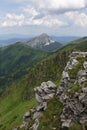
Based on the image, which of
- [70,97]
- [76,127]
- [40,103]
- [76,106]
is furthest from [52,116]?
[40,103]

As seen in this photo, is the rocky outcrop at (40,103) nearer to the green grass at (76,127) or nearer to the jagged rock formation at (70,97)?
the jagged rock formation at (70,97)

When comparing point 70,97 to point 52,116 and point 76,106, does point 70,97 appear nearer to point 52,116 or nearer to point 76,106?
point 76,106

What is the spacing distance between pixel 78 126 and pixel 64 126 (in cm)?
402

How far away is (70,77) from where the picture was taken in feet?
282

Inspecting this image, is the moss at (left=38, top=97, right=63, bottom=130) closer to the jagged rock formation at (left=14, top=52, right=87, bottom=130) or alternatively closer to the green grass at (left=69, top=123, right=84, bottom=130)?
the jagged rock formation at (left=14, top=52, right=87, bottom=130)

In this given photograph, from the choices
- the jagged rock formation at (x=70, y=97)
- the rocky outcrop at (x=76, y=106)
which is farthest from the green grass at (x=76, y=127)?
the rocky outcrop at (x=76, y=106)

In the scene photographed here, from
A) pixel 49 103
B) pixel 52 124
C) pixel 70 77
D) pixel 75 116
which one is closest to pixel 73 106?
pixel 75 116

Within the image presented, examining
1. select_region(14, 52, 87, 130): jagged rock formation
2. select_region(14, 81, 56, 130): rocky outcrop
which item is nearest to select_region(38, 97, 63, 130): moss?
select_region(14, 52, 87, 130): jagged rock formation

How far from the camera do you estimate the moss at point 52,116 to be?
71144 millimetres

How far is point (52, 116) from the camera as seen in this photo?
2948 inches

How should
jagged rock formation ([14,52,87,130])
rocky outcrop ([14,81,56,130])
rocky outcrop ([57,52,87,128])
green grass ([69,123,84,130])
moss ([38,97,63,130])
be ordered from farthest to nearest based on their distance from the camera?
rocky outcrop ([14,81,56,130])
moss ([38,97,63,130])
jagged rock formation ([14,52,87,130])
rocky outcrop ([57,52,87,128])
green grass ([69,123,84,130])

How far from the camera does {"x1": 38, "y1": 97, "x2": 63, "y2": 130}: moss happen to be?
71144 mm

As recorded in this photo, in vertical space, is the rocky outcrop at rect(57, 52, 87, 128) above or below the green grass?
above

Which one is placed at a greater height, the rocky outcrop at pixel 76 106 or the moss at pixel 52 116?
the rocky outcrop at pixel 76 106
